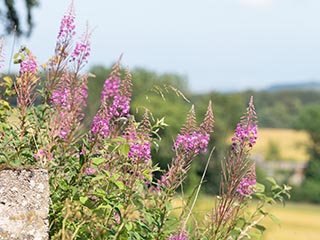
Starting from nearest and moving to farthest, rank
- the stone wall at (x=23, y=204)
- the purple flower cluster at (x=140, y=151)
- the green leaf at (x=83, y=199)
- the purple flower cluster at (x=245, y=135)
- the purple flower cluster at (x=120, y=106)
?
the stone wall at (x=23, y=204) < the green leaf at (x=83, y=199) < the purple flower cluster at (x=140, y=151) < the purple flower cluster at (x=245, y=135) < the purple flower cluster at (x=120, y=106)

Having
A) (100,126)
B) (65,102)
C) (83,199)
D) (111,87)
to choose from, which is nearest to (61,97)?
(65,102)

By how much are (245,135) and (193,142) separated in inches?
9.9

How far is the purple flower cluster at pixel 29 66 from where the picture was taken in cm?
350

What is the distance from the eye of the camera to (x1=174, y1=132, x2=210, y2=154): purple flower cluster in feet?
10.9

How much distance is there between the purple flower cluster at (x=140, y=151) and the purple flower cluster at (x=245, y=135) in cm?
41

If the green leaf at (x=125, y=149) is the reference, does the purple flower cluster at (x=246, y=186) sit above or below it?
below

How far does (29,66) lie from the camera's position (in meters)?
3.54

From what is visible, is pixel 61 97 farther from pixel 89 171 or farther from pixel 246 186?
pixel 246 186

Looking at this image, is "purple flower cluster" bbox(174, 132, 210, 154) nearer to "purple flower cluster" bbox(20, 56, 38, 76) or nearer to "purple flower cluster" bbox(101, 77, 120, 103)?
"purple flower cluster" bbox(101, 77, 120, 103)

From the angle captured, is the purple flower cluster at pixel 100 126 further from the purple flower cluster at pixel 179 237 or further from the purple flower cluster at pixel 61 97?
the purple flower cluster at pixel 179 237

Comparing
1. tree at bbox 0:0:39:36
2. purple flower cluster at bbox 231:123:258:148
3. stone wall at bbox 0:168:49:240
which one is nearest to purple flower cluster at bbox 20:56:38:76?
stone wall at bbox 0:168:49:240

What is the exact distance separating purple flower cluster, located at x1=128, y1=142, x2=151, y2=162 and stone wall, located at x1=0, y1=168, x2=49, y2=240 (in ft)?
1.66

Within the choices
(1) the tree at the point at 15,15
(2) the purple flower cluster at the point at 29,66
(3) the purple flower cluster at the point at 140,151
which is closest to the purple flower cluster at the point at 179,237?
(3) the purple flower cluster at the point at 140,151

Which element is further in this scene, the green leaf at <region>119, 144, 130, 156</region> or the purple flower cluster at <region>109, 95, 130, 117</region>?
the purple flower cluster at <region>109, 95, 130, 117</region>
